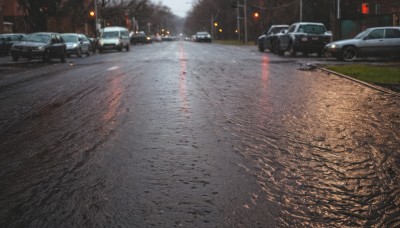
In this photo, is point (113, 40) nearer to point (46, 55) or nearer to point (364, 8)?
point (46, 55)

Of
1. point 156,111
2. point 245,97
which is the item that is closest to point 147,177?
point 156,111

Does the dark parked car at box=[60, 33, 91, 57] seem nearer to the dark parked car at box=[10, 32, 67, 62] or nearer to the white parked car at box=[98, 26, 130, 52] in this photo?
the dark parked car at box=[10, 32, 67, 62]

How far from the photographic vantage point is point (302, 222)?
11.4 ft

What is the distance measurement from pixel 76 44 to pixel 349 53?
17195 mm

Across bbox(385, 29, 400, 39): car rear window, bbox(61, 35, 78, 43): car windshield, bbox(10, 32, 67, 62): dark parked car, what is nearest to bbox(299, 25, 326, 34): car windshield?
bbox(385, 29, 400, 39): car rear window

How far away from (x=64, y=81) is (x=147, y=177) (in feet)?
32.5

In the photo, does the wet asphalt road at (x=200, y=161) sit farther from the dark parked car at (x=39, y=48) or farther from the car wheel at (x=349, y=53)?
the dark parked car at (x=39, y=48)

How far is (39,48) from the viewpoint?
24.9 meters

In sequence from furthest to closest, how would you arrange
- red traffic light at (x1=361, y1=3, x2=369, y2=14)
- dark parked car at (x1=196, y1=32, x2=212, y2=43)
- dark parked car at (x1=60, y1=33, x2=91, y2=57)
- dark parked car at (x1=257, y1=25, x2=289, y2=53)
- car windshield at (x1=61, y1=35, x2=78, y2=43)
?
1. dark parked car at (x1=196, y1=32, x2=212, y2=43)
2. red traffic light at (x1=361, y1=3, x2=369, y2=14)
3. dark parked car at (x1=257, y1=25, x2=289, y2=53)
4. car windshield at (x1=61, y1=35, x2=78, y2=43)
5. dark parked car at (x1=60, y1=33, x2=91, y2=57)

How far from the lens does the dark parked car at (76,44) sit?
31.7m

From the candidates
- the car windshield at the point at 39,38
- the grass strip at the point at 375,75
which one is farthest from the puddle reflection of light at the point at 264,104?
the car windshield at the point at 39,38

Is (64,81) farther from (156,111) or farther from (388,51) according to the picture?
(388,51)

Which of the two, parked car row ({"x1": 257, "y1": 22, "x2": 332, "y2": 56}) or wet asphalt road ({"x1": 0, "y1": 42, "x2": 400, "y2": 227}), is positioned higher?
parked car row ({"x1": 257, "y1": 22, "x2": 332, "y2": 56})

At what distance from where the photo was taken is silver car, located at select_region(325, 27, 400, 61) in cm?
2278
